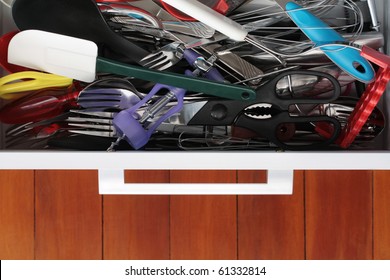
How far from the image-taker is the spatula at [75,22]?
2.14 feet

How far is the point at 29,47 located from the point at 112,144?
5.5 inches

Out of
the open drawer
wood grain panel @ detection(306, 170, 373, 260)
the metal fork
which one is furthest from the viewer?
wood grain panel @ detection(306, 170, 373, 260)

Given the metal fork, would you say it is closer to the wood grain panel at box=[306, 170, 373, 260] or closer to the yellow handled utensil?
the yellow handled utensil

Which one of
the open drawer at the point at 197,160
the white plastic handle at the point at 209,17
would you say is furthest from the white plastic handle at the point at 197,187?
the white plastic handle at the point at 209,17

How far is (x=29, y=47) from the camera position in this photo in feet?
2.04

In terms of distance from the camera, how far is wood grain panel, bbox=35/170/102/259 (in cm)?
86

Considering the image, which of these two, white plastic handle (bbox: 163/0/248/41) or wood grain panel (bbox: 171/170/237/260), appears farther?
wood grain panel (bbox: 171/170/237/260)

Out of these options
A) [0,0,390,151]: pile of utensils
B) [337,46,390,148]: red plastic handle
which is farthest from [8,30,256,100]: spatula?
[337,46,390,148]: red plastic handle

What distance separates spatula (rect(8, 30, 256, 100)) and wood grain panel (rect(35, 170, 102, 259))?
0.88 feet

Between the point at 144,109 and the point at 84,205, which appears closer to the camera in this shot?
the point at 144,109

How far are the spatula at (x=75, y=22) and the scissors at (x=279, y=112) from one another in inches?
4.5
